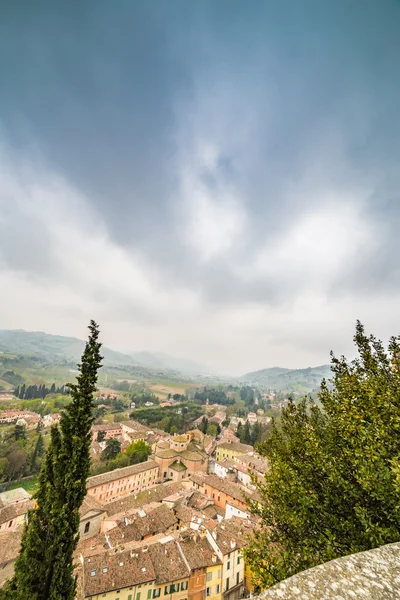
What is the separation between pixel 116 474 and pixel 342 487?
197 feet

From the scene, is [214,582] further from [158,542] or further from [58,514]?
[58,514]

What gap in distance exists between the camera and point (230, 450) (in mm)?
76812

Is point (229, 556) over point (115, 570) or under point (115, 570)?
under

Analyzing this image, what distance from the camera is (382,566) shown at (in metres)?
4.12

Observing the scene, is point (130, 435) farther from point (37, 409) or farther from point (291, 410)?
point (291, 410)

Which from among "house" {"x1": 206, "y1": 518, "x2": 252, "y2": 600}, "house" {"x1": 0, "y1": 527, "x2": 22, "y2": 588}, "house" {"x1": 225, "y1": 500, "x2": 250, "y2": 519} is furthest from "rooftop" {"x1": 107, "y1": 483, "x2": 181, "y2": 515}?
"house" {"x1": 206, "y1": 518, "x2": 252, "y2": 600}

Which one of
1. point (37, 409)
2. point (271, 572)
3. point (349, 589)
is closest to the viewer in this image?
point (349, 589)

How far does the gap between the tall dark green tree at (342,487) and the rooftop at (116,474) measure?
53.8 m

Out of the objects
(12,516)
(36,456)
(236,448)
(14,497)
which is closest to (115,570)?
(12,516)

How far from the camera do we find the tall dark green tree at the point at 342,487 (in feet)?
23.3

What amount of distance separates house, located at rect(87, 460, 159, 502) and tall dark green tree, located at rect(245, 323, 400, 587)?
5354cm

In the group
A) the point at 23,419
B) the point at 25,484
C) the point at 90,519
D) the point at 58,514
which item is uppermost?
the point at 58,514

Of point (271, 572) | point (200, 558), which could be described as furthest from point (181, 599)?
point (271, 572)

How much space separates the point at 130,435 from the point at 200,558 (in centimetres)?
6646
